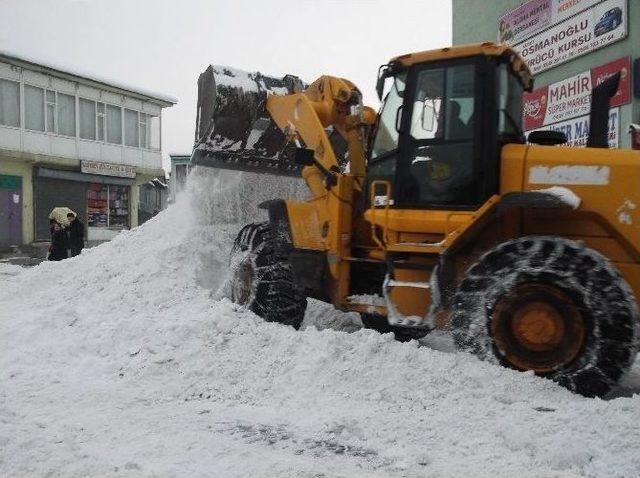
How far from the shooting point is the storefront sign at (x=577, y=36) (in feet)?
37.1

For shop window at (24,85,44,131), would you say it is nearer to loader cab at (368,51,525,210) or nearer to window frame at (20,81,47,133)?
window frame at (20,81,47,133)

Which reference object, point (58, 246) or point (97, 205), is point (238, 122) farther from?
point (97, 205)

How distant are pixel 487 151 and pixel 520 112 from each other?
88 centimetres

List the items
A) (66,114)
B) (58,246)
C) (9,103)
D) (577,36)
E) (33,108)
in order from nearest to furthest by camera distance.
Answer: (58,246) → (577,36) → (9,103) → (33,108) → (66,114)

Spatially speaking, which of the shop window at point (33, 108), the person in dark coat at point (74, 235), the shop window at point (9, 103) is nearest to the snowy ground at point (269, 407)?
the person in dark coat at point (74, 235)

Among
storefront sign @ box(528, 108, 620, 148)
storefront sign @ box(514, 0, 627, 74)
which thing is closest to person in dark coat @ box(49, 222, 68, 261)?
storefront sign @ box(528, 108, 620, 148)

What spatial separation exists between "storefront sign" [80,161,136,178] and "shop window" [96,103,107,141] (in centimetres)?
120

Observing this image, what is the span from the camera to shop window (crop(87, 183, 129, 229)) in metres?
25.1

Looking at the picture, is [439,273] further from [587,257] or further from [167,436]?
[167,436]

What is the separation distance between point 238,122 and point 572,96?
8899 mm

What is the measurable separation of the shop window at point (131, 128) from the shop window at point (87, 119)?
5.31ft

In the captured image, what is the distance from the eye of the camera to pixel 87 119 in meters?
24.4

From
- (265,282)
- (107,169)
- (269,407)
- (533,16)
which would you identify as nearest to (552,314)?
(269,407)

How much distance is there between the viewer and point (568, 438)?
292 centimetres
